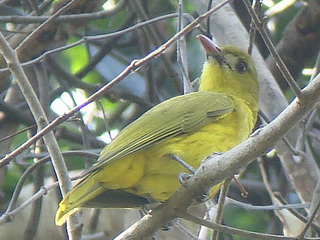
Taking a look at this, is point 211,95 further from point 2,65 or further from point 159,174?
point 2,65

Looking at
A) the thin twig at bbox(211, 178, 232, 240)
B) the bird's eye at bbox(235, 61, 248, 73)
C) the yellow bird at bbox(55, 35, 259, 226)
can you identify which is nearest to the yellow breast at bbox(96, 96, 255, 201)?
the yellow bird at bbox(55, 35, 259, 226)

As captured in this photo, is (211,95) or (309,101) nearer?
(309,101)

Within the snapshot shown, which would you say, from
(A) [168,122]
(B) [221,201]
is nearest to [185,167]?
(B) [221,201]

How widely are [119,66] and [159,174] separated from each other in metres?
2.52

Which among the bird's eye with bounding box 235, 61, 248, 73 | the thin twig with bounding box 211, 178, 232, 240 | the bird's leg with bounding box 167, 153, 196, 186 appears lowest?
the thin twig with bounding box 211, 178, 232, 240

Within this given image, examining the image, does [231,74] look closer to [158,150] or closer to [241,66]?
[241,66]

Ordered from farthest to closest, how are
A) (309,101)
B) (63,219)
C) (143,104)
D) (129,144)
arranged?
(143,104) < (129,144) < (63,219) < (309,101)

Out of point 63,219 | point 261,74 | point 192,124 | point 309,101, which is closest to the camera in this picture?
point 309,101

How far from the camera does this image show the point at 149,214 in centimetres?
361

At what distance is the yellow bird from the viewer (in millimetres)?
3678

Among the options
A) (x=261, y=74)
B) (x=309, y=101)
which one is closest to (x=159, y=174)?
(x=309, y=101)

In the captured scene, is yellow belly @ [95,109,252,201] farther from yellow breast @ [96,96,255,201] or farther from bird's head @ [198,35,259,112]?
bird's head @ [198,35,259,112]

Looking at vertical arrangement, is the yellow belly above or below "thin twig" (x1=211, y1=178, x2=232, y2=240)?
above

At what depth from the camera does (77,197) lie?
3.51m
